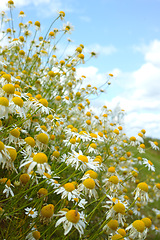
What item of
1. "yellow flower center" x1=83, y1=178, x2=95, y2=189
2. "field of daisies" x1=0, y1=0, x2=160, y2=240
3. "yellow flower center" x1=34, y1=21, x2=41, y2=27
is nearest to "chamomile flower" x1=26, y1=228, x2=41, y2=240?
"field of daisies" x1=0, y1=0, x2=160, y2=240

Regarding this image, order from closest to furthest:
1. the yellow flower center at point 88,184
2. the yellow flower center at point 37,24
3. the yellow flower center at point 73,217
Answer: the yellow flower center at point 73,217 < the yellow flower center at point 88,184 < the yellow flower center at point 37,24

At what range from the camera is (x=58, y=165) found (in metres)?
3.43

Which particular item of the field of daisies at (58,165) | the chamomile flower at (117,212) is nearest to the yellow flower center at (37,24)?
the field of daisies at (58,165)

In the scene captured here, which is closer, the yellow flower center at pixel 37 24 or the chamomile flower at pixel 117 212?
the chamomile flower at pixel 117 212

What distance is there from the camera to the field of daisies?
1663 mm

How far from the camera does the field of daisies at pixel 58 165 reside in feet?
5.46

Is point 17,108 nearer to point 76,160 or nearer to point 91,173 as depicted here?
point 76,160

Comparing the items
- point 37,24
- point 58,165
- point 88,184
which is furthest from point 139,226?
point 37,24

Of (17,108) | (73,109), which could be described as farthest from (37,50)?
(17,108)

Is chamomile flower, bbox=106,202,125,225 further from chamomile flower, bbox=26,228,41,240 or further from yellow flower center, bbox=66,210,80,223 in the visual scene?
chamomile flower, bbox=26,228,41,240

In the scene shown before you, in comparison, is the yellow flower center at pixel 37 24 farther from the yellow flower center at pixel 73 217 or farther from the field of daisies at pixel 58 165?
the yellow flower center at pixel 73 217

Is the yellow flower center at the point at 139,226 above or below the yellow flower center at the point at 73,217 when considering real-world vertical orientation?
below

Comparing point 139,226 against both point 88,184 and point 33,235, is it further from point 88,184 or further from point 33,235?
point 33,235

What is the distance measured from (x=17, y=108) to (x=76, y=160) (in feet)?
2.00
